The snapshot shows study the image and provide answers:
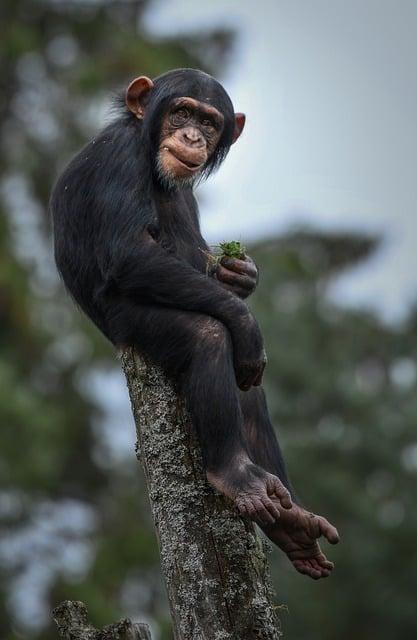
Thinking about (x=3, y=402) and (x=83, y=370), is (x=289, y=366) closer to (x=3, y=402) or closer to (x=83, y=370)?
(x=83, y=370)

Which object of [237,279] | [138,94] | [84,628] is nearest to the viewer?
[84,628]

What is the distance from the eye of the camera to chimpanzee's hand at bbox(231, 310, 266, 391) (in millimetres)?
6262

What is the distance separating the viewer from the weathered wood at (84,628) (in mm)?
5523

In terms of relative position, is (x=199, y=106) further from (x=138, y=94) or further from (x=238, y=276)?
(x=238, y=276)

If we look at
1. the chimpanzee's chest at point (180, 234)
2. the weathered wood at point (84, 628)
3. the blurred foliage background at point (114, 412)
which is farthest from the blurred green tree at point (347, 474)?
the weathered wood at point (84, 628)

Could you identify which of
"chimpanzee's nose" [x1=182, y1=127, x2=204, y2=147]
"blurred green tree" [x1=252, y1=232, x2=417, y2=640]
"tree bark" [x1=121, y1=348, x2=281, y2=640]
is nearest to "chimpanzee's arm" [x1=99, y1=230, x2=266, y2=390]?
"tree bark" [x1=121, y1=348, x2=281, y2=640]

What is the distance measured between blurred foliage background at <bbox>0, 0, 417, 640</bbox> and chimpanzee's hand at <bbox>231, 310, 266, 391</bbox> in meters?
12.2

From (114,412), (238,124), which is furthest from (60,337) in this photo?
(238,124)

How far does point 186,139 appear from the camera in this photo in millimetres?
6797

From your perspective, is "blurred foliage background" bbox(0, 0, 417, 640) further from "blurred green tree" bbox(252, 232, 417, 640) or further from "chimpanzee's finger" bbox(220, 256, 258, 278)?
"chimpanzee's finger" bbox(220, 256, 258, 278)

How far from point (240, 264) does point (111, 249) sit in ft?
→ 2.11

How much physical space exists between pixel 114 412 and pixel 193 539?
17469mm

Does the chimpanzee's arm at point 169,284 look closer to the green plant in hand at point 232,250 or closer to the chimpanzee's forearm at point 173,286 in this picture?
the chimpanzee's forearm at point 173,286

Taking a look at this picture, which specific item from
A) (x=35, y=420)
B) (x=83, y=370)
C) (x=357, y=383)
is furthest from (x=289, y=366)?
(x=35, y=420)
